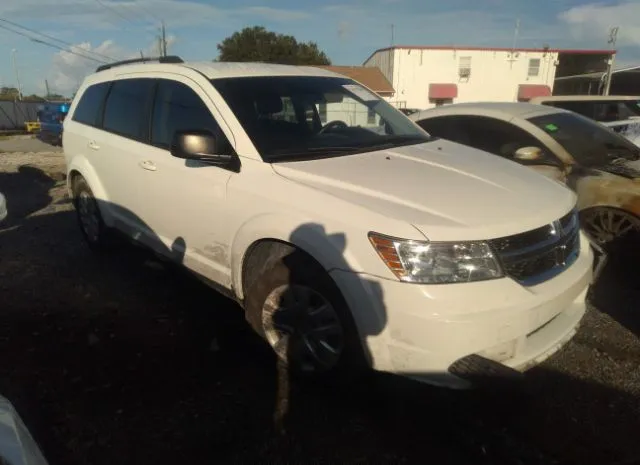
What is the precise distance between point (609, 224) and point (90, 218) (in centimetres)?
485

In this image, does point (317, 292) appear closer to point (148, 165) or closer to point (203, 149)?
point (203, 149)

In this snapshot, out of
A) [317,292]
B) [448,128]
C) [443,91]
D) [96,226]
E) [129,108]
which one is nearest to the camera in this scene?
[317,292]

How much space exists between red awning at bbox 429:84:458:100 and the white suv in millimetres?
38071

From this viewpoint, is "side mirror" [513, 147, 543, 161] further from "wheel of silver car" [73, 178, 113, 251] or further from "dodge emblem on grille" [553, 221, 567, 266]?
"wheel of silver car" [73, 178, 113, 251]

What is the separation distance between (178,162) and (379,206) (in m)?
1.69

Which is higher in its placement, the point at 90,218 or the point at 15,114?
the point at 90,218

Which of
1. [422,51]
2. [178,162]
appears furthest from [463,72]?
[178,162]

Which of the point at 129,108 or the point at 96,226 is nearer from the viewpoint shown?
the point at 129,108

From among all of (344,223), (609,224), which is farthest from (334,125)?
(609,224)

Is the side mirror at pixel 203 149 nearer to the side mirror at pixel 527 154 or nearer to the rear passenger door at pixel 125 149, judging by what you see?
the rear passenger door at pixel 125 149

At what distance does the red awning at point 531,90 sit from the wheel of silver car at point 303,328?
140 ft

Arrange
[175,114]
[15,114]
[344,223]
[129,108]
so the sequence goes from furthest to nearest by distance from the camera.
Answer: [15,114]
[129,108]
[175,114]
[344,223]

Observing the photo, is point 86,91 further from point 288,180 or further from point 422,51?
point 422,51

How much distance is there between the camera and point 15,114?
38.4 meters
